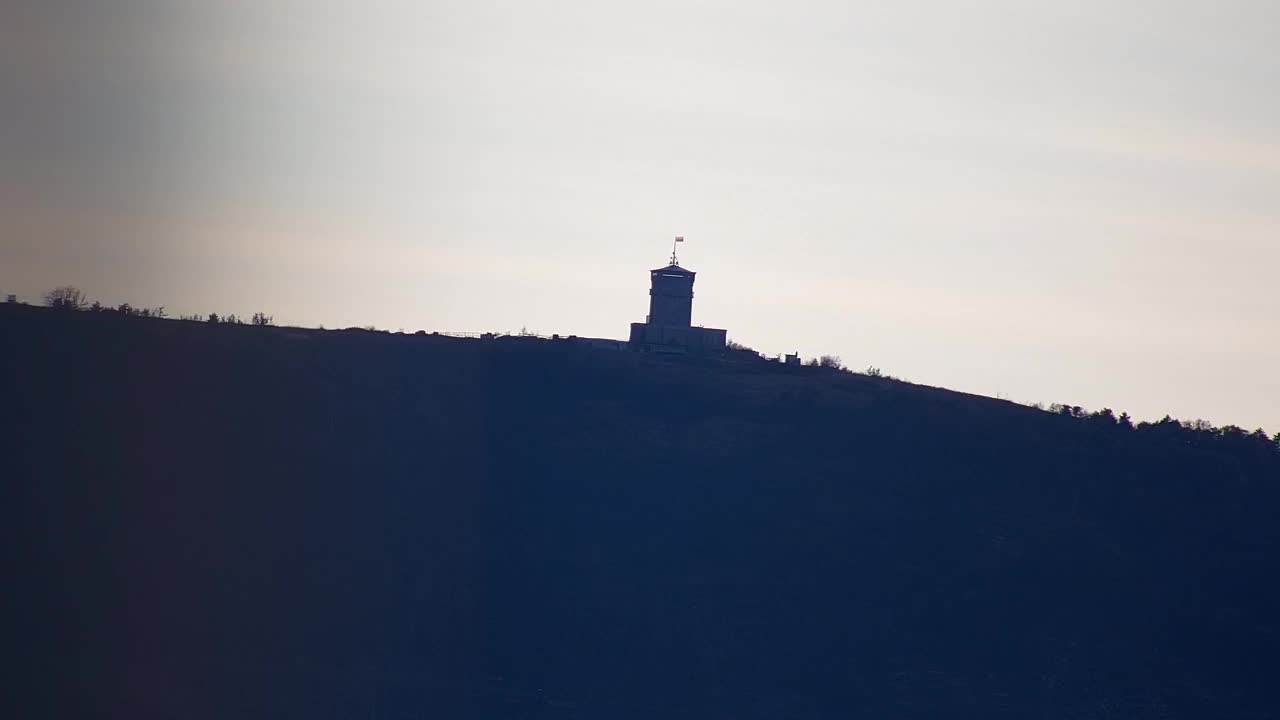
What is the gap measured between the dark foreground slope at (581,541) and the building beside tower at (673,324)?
2365 millimetres

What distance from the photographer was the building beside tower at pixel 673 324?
301 feet

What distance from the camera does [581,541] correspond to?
81.5 metres

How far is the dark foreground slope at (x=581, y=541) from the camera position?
234ft

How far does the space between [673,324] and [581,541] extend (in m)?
15.7

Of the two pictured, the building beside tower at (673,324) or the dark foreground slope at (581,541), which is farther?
the building beside tower at (673,324)

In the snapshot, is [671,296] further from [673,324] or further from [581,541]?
[581,541]

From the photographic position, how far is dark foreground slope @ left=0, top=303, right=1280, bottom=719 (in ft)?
234

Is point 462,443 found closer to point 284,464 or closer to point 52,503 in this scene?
point 284,464

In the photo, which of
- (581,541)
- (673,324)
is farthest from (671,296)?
(581,541)

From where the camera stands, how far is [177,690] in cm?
6744

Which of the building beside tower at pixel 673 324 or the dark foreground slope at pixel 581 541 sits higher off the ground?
the building beside tower at pixel 673 324

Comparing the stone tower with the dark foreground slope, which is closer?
the dark foreground slope

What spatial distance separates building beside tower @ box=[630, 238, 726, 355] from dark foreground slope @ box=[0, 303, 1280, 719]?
2365 millimetres

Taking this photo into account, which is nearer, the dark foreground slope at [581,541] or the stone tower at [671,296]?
the dark foreground slope at [581,541]
